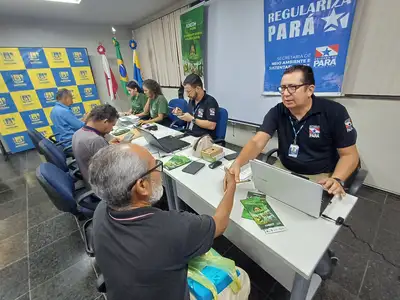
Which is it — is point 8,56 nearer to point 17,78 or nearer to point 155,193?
point 17,78

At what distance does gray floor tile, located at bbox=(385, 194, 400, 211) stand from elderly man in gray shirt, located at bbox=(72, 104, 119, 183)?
9.16ft

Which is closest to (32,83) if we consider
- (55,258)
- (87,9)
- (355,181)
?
(87,9)

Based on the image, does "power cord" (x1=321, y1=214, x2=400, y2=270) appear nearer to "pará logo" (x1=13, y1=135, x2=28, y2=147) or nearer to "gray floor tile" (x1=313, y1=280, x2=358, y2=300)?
"gray floor tile" (x1=313, y1=280, x2=358, y2=300)

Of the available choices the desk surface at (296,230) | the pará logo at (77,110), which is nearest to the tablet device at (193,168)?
the desk surface at (296,230)

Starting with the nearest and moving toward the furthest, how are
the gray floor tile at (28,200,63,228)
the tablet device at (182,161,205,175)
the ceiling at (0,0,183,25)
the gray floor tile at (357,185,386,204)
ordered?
the tablet device at (182,161,205,175)
the gray floor tile at (357,185,386,204)
the gray floor tile at (28,200,63,228)
the ceiling at (0,0,183,25)

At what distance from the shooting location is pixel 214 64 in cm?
333

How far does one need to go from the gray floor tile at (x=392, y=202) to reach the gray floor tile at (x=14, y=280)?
3.26 meters

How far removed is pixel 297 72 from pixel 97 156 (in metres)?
1.22

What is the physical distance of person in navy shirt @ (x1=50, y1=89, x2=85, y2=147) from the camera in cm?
258

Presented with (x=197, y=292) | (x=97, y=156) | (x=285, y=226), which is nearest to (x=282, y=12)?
(x=285, y=226)

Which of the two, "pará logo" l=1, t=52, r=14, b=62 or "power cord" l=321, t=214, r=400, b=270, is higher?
"pará logo" l=1, t=52, r=14, b=62

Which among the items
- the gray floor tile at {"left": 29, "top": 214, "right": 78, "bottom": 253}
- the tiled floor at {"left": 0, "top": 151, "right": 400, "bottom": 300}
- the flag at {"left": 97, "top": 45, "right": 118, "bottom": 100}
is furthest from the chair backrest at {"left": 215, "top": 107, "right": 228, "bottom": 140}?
the flag at {"left": 97, "top": 45, "right": 118, "bottom": 100}

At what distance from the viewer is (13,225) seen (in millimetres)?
2062

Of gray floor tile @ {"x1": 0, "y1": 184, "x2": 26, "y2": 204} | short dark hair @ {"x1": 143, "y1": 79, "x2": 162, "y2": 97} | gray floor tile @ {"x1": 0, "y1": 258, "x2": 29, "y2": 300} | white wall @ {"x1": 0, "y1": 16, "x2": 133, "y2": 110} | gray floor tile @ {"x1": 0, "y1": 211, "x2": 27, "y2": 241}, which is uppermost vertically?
white wall @ {"x1": 0, "y1": 16, "x2": 133, "y2": 110}
